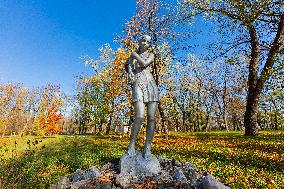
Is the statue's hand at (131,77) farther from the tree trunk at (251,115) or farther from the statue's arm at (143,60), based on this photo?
the tree trunk at (251,115)

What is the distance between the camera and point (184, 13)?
25422mm

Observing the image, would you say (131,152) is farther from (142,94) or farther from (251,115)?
(251,115)

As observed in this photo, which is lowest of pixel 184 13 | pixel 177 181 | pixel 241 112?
pixel 177 181

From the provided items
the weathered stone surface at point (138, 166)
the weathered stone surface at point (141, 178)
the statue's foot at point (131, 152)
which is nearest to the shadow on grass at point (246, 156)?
the weathered stone surface at point (141, 178)

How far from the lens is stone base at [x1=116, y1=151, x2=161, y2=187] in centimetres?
932

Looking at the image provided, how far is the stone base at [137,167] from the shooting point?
367 inches

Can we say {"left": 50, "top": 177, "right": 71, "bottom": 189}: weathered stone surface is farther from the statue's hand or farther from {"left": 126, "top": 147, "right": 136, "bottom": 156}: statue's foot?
the statue's hand

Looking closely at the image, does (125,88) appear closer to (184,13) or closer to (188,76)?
(184,13)

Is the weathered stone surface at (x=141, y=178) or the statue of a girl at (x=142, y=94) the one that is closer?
the weathered stone surface at (x=141, y=178)

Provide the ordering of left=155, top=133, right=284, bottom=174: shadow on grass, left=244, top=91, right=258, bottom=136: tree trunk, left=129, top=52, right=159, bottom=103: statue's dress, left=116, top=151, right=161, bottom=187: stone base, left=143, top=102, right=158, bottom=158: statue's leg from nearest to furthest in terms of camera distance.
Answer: left=116, top=151, right=161, bottom=187: stone base, left=129, top=52, right=159, bottom=103: statue's dress, left=143, top=102, right=158, bottom=158: statue's leg, left=155, top=133, right=284, bottom=174: shadow on grass, left=244, top=91, right=258, bottom=136: tree trunk

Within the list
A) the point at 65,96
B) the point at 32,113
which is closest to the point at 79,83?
the point at 65,96

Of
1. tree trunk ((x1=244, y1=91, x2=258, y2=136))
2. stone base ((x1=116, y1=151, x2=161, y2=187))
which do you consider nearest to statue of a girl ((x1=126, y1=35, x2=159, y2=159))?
stone base ((x1=116, y1=151, x2=161, y2=187))

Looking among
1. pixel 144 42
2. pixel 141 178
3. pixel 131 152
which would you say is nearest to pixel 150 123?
pixel 131 152

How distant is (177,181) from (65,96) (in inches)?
2737
